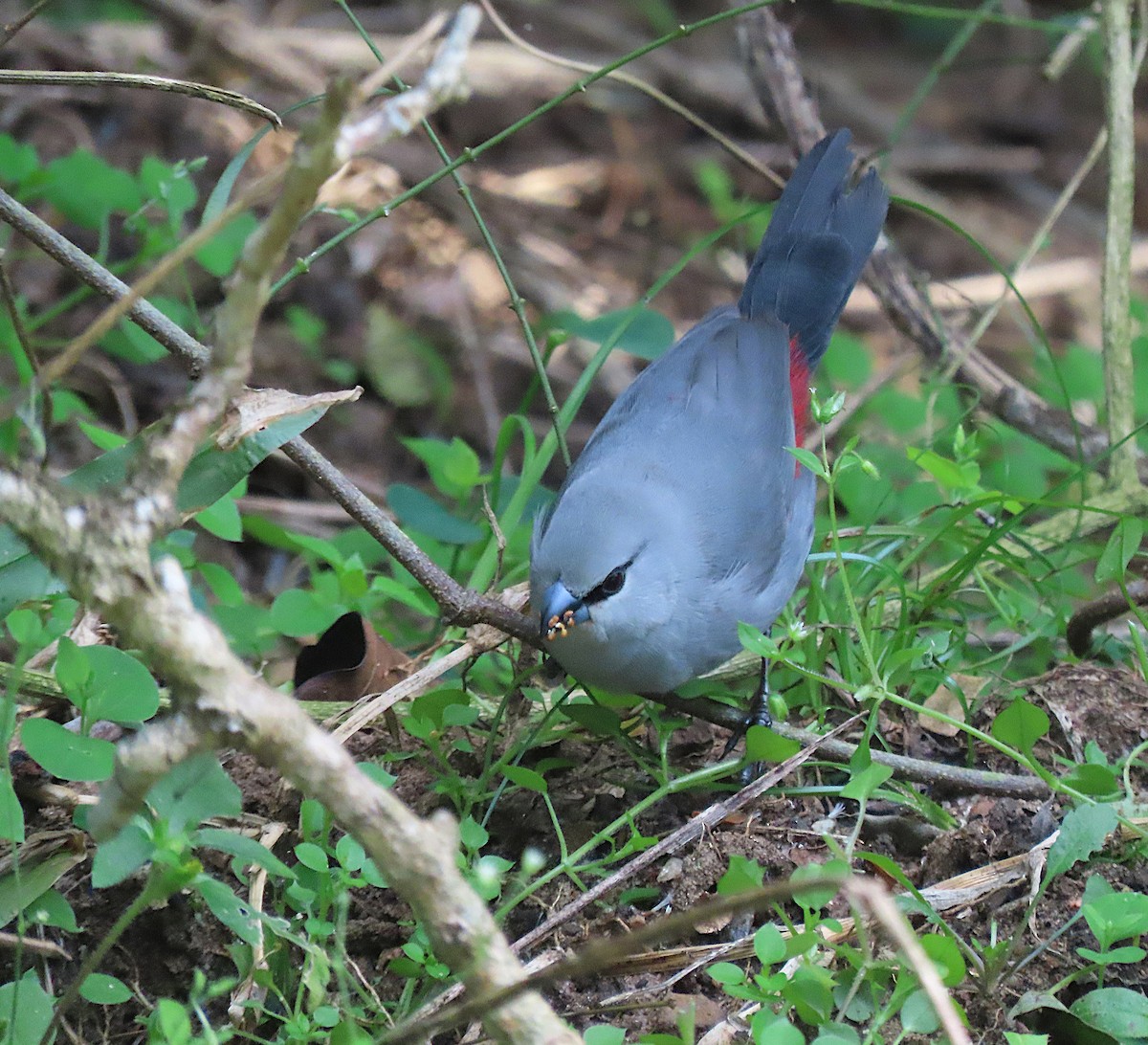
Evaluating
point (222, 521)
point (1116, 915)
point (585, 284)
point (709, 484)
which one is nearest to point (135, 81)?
point (222, 521)

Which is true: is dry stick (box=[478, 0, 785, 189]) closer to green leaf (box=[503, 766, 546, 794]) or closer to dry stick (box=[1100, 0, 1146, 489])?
dry stick (box=[1100, 0, 1146, 489])

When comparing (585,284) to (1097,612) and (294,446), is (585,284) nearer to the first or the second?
(1097,612)

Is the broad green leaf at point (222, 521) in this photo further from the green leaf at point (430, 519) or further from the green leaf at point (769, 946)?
the green leaf at point (769, 946)

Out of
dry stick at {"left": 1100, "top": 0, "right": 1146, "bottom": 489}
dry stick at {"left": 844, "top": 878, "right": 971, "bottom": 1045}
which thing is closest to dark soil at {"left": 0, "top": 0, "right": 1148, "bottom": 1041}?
dry stick at {"left": 1100, "top": 0, "right": 1146, "bottom": 489}

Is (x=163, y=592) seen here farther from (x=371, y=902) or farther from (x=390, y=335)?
(x=390, y=335)

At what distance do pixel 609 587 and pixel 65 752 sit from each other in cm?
128

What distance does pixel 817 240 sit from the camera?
395 centimetres

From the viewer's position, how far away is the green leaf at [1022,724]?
2344mm

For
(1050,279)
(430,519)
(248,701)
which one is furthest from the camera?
(1050,279)

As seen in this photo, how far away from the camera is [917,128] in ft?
28.6

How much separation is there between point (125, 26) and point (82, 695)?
17.6 ft

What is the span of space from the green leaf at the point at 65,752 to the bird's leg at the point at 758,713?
4.47 feet

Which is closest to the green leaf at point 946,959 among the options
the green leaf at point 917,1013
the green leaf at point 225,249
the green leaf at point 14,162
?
the green leaf at point 917,1013

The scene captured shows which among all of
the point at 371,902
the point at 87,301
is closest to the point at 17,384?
the point at 87,301
